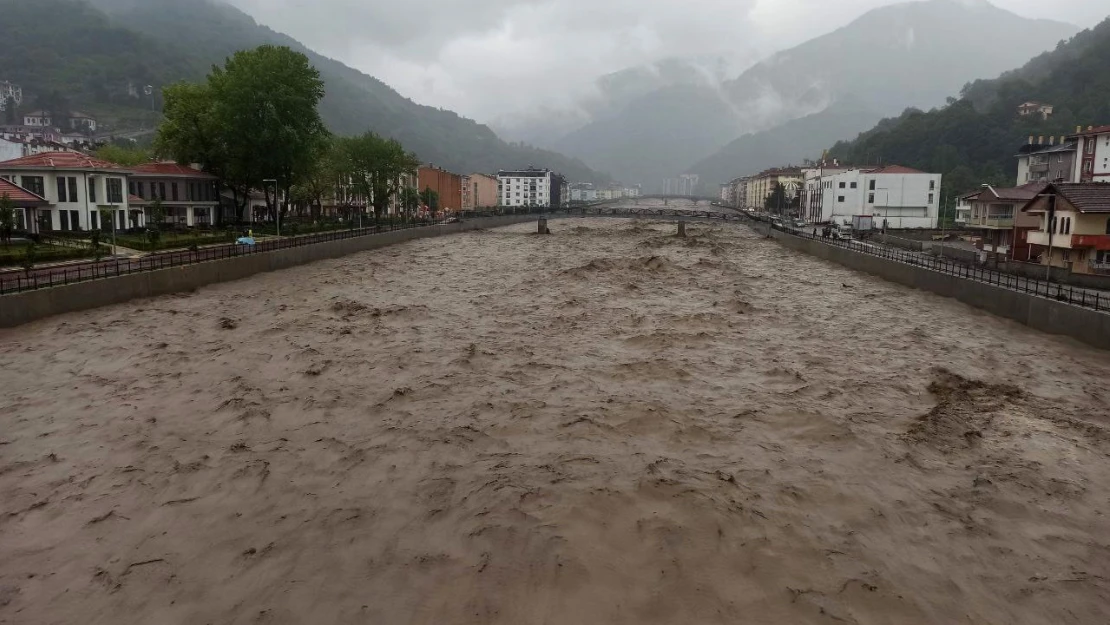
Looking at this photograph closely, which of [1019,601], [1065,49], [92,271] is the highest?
[1065,49]

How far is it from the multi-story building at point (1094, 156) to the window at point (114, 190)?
87654 mm

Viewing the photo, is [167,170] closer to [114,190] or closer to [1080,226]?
[114,190]

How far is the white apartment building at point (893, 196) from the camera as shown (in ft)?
354

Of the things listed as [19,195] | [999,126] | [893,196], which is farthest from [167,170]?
[999,126]

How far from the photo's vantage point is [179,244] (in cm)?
5388

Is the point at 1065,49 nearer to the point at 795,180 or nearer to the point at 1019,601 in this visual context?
the point at 795,180

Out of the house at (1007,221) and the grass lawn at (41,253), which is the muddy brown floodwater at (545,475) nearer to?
the grass lawn at (41,253)

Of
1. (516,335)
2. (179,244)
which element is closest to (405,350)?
(516,335)

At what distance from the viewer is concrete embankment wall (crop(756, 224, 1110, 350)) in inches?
1168

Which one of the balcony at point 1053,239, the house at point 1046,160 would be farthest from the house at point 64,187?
the house at point 1046,160

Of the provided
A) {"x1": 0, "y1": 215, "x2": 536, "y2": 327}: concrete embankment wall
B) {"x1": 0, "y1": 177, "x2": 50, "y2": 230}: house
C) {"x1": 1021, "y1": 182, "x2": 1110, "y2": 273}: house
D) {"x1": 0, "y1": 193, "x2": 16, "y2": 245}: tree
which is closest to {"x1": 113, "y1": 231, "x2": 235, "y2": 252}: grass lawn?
{"x1": 0, "y1": 177, "x2": 50, "y2": 230}: house

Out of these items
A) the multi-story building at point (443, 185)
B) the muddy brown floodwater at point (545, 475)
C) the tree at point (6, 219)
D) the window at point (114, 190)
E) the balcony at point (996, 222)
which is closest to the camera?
the muddy brown floodwater at point (545, 475)

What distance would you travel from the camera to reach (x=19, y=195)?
50875mm

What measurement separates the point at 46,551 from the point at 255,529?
3419mm
